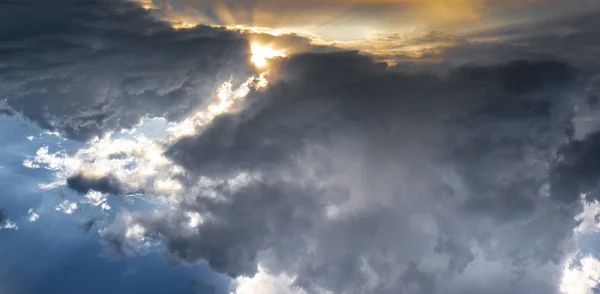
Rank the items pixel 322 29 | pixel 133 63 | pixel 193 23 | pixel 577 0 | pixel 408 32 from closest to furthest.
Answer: pixel 577 0
pixel 408 32
pixel 322 29
pixel 193 23
pixel 133 63

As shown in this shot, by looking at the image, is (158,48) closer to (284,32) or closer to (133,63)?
(133,63)

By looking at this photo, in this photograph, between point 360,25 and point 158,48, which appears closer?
point 360,25

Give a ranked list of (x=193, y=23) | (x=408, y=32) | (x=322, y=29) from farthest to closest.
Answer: (x=193, y=23)
(x=322, y=29)
(x=408, y=32)

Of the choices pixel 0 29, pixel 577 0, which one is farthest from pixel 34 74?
pixel 577 0

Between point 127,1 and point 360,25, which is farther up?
point 127,1

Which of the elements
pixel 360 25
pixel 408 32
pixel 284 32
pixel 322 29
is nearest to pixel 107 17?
pixel 284 32

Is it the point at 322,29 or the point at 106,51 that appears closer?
the point at 322,29

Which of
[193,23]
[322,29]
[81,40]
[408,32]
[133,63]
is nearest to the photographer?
[408,32]

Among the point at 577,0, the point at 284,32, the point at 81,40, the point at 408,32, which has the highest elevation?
the point at 81,40

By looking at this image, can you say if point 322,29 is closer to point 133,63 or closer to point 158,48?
point 158,48
